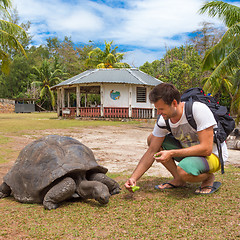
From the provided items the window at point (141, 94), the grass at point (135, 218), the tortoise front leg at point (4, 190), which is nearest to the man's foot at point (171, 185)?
the grass at point (135, 218)

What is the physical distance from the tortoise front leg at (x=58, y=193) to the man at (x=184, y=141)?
2.17ft

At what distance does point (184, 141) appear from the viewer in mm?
3291

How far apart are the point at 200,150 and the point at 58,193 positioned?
5.51 ft

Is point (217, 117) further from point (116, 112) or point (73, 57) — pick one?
point (73, 57)

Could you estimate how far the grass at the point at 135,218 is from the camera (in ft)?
7.77

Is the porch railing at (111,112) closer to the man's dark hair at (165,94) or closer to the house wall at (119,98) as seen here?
the house wall at (119,98)

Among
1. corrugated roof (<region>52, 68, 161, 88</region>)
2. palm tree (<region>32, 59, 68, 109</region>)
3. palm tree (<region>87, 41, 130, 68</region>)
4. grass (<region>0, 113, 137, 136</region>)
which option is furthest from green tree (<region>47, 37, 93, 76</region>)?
→ grass (<region>0, 113, 137, 136</region>)

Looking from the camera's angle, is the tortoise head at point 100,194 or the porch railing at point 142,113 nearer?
the tortoise head at point 100,194

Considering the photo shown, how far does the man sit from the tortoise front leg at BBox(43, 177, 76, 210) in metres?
0.66

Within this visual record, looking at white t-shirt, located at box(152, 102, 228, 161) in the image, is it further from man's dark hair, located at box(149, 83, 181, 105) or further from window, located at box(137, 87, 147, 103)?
window, located at box(137, 87, 147, 103)

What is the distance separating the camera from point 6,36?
17.7 metres

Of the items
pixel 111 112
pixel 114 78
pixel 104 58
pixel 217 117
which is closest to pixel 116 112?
pixel 111 112

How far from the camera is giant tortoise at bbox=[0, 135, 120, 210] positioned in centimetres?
301

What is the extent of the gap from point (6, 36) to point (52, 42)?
48590 mm
